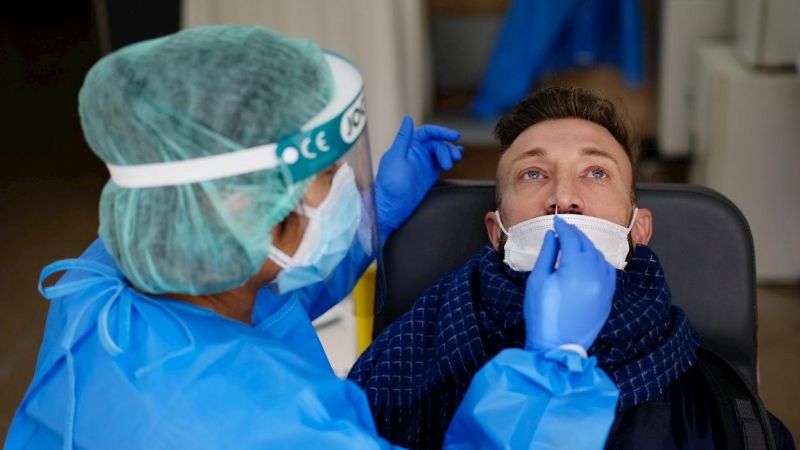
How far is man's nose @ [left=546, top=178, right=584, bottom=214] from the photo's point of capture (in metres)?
1.55

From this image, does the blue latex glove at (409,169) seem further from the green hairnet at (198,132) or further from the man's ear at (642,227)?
the green hairnet at (198,132)

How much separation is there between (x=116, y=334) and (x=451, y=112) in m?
2.97

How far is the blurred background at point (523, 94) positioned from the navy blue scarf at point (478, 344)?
0.68 meters

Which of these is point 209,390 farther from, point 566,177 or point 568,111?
point 568,111

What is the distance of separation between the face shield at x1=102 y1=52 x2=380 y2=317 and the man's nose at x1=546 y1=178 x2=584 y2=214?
0.38 m

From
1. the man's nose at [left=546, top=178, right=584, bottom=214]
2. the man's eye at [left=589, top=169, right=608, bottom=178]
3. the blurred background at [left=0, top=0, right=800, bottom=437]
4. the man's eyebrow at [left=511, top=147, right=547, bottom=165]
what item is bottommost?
the blurred background at [left=0, top=0, right=800, bottom=437]

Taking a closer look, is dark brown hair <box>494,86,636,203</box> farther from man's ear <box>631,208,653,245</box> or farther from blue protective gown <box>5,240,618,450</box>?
blue protective gown <box>5,240,618,450</box>

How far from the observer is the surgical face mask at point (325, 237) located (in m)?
1.17

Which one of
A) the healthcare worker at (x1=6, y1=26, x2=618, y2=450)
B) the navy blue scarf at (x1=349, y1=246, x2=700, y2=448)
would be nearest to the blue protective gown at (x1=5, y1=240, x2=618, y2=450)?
the healthcare worker at (x1=6, y1=26, x2=618, y2=450)

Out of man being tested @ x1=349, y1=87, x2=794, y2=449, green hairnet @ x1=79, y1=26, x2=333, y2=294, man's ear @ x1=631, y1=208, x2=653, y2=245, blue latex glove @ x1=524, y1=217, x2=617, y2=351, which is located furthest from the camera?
man's ear @ x1=631, y1=208, x2=653, y2=245

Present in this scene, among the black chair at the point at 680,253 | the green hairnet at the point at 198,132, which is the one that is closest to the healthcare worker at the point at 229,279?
the green hairnet at the point at 198,132

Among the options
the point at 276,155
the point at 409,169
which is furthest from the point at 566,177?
the point at 276,155

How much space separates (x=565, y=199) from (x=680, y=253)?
283 millimetres

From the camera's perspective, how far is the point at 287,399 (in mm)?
1101
